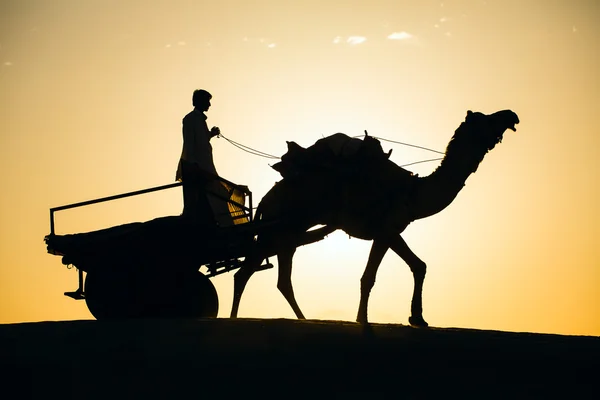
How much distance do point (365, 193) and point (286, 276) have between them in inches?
80.1

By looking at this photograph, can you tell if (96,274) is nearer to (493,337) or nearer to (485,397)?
(493,337)

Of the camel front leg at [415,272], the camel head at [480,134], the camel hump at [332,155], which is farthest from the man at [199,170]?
the camel head at [480,134]

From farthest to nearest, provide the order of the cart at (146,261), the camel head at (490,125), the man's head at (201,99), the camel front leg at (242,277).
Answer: the man's head at (201,99), the camel front leg at (242,277), the camel head at (490,125), the cart at (146,261)

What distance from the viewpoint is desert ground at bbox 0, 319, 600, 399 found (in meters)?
9.01

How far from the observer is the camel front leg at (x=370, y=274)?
13977 mm

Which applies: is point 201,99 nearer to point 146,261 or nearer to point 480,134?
point 146,261

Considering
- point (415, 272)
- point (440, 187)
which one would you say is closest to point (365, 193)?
point (440, 187)

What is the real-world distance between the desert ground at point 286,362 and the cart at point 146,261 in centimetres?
174

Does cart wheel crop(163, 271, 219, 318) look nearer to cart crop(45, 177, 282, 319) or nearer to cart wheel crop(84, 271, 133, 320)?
cart crop(45, 177, 282, 319)

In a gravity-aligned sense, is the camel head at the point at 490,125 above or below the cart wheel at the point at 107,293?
above

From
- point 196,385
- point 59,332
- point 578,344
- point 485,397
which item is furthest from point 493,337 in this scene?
point 59,332

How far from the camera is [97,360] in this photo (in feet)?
33.0

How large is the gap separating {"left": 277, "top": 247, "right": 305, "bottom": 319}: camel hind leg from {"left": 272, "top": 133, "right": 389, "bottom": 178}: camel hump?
1.25 m

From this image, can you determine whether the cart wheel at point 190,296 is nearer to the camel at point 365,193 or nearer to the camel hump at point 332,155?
the camel at point 365,193
